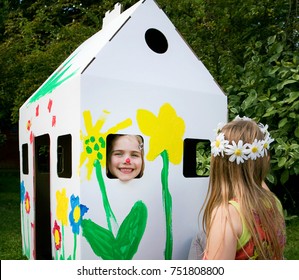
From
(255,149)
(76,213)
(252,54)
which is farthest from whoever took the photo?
(252,54)

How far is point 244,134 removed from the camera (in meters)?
1.81

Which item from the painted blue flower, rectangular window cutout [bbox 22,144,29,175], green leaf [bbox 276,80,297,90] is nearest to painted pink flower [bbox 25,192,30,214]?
rectangular window cutout [bbox 22,144,29,175]

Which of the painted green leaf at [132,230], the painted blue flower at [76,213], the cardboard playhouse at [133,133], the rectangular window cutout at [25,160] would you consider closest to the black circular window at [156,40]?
the cardboard playhouse at [133,133]

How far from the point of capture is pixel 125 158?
2.78 meters

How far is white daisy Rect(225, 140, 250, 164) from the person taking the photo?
169 centimetres

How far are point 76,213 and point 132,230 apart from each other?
38 cm

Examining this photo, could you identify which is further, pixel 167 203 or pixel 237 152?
pixel 167 203

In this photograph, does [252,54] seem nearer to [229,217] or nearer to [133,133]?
[133,133]

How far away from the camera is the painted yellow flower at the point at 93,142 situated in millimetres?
2635

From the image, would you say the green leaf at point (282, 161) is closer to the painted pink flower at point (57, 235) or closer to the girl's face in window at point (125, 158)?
the girl's face in window at point (125, 158)

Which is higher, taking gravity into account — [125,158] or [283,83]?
[283,83]

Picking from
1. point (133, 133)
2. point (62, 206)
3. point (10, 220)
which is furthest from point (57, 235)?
point (10, 220)

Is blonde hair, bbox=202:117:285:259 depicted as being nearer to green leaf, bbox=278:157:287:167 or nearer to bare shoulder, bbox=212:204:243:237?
bare shoulder, bbox=212:204:243:237
